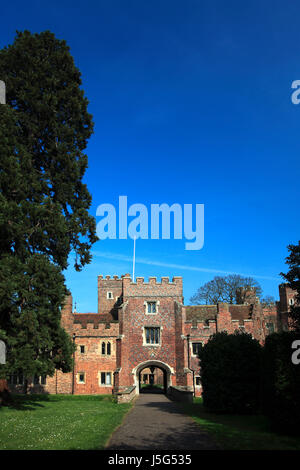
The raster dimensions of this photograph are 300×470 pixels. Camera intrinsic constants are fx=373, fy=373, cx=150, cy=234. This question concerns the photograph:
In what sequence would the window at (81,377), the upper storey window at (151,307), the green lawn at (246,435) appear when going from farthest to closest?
the upper storey window at (151,307), the window at (81,377), the green lawn at (246,435)

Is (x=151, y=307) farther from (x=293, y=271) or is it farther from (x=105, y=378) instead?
(x=293, y=271)

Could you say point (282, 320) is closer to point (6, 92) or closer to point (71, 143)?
point (71, 143)

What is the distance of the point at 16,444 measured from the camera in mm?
9742

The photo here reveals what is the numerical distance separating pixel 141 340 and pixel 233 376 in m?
18.6

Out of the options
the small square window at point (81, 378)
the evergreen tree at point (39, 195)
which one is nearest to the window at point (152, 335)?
the small square window at point (81, 378)

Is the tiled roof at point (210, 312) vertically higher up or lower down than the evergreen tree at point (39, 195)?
lower down

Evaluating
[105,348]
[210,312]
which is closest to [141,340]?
[105,348]

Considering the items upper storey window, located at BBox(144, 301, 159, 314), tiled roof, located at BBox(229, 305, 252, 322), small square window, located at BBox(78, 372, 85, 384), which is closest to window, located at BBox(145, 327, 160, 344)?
upper storey window, located at BBox(144, 301, 159, 314)

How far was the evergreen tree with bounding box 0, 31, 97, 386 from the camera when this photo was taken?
1791 centimetres

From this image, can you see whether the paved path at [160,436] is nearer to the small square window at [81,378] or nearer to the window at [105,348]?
the window at [105,348]

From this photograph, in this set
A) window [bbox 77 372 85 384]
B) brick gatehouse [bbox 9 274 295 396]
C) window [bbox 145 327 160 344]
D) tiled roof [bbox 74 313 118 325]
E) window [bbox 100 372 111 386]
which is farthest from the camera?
tiled roof [bbox 74 313 118 325]

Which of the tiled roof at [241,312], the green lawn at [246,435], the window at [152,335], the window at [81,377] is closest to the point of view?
the green lawn at [246,435]

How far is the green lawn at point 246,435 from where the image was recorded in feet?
31.1

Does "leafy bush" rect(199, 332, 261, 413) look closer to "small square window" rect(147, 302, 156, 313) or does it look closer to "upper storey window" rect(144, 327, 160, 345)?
"upper storey window" rect(144, 327, 160, 345)
